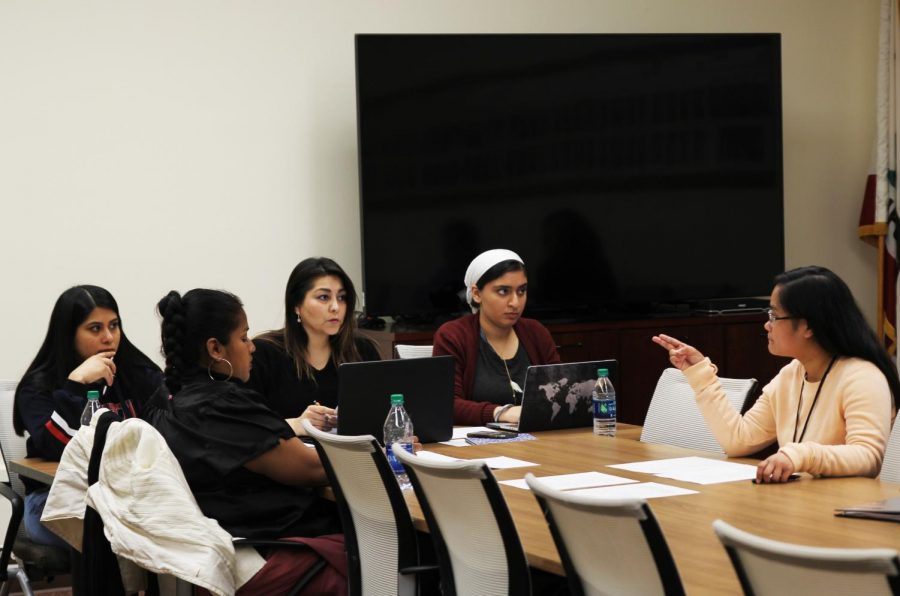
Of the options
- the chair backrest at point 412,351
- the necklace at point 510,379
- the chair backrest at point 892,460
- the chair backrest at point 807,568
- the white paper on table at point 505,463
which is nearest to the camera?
the chair backrest at point 807,568

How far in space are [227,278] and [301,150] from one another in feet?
2.52

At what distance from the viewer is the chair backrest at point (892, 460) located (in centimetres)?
336

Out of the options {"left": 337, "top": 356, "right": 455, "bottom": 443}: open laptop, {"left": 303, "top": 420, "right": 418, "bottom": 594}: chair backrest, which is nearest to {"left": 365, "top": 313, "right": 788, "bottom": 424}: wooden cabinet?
{"left": 337, "top": 356, "right": 455, "bottom": 443}: open laptop

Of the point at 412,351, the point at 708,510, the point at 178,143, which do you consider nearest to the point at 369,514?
the point at 708,510

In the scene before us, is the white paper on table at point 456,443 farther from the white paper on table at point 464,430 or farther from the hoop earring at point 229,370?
the hoop earring at point 229,370

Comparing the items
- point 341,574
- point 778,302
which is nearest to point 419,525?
point 341,574

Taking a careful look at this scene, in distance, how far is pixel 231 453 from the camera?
355 cm

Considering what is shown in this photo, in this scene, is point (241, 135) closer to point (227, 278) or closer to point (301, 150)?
point (301, 150)

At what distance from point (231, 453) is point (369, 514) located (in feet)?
1.64

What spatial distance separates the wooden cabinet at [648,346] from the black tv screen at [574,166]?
0.23 m

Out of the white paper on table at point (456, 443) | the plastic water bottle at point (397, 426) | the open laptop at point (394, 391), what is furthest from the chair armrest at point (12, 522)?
the white paper on table at point (456, 443)

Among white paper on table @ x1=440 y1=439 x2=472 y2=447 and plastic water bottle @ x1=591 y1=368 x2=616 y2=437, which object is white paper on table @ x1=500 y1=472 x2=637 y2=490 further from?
plastic water bottle @ x1=591 y1=368 x2=616 y2=437

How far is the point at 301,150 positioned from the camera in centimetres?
641

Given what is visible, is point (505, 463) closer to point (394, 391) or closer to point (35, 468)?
point (394, 391)
